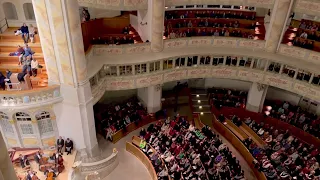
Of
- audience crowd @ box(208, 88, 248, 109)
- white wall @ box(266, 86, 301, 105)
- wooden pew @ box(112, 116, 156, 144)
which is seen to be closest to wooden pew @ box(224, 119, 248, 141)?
audience crowd @ box(208, 88, 248, 109)

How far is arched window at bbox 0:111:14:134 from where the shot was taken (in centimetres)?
1706

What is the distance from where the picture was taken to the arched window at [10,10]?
18.8 metres

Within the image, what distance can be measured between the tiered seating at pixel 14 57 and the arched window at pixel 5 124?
2315mm

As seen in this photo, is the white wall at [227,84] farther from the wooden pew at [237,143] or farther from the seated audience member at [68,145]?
the seated audience member at [68,145]

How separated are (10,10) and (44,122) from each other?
7.21 meters

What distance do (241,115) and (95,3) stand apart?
12582mm

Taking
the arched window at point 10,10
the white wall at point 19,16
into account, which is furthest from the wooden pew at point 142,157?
the arched window at point 10,10

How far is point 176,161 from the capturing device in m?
18.2

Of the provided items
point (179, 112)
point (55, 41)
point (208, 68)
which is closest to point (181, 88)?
point (179, 112)

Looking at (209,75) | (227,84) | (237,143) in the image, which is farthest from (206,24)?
(237,143)

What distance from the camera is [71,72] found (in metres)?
15.9

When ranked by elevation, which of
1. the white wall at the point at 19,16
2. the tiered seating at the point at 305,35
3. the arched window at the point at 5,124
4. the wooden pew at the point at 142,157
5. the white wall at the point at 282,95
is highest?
the white wall at the point at 19,16

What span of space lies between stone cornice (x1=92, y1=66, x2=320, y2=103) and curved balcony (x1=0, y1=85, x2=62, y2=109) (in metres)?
2.55

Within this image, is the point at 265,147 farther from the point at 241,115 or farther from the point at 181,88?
the point at 181,88
